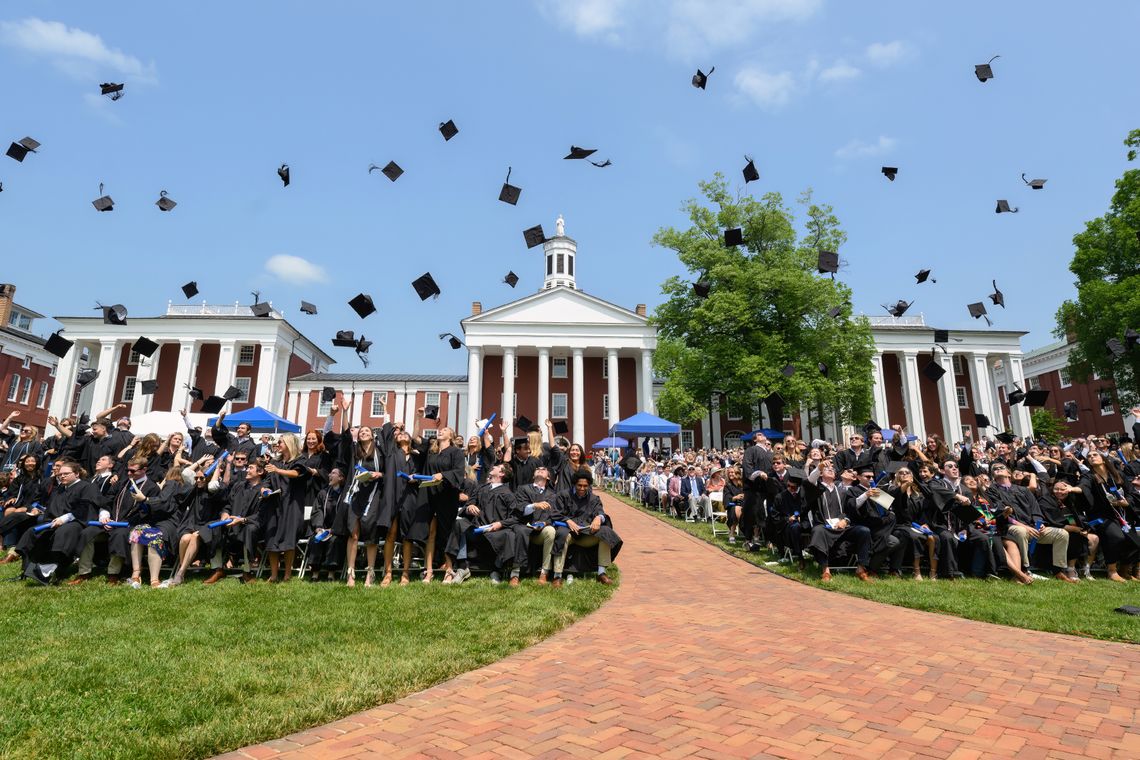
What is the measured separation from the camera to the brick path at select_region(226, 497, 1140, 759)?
320 cm

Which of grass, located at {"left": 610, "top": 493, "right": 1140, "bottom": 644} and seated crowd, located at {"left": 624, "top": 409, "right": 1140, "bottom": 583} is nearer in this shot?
grass, located at {"left": 610, "top": 493, "right": 1140, "bottom": 644}

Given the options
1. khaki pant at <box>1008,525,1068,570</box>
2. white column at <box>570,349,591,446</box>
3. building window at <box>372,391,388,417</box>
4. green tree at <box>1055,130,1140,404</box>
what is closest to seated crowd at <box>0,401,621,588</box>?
khaki pant at <box>1008,525,1068,570</box>

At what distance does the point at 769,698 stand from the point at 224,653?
13.3ft

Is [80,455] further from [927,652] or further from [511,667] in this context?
[927,652]

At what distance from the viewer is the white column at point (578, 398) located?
1729 inches

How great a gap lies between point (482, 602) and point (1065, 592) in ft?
24.4

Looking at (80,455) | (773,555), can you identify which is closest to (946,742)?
(773,555)

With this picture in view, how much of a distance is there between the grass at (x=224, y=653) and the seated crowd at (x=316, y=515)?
641mm

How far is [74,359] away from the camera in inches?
1847

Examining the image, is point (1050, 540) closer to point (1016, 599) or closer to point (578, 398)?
point (1016, 599)

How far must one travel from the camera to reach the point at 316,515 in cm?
839

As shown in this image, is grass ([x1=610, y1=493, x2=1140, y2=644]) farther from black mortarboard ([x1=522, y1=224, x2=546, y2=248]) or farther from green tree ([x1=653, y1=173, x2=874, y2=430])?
green tree ([x1=653, y1=173, x2=874, y2=430])

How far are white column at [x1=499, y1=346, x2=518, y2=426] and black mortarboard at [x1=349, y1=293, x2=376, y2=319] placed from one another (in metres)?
32.6

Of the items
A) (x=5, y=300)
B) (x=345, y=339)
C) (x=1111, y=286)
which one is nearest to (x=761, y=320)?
(x=1111, y=286)
